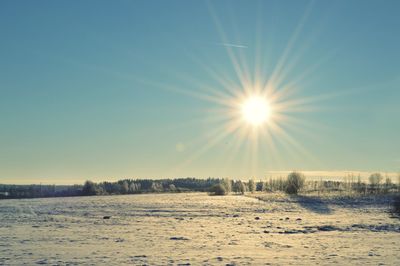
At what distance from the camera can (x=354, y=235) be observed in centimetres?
2992

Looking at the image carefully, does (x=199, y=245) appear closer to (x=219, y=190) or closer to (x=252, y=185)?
(x=219, y=190)

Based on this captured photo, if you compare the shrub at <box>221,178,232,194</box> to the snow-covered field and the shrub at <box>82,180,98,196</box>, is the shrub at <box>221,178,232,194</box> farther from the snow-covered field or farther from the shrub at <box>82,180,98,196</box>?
the snow-covered field

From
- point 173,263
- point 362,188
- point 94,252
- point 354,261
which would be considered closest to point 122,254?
point 94,252

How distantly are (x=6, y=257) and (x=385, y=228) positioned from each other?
2712 centimetres

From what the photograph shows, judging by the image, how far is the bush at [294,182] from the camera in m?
136

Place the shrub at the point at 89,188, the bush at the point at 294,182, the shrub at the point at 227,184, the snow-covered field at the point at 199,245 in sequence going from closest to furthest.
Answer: the snow-covered field at the point at 199,245 → the bush at the point at 294,182 → the shrub at the point at 89,188 → the shrub at the point at 227,184

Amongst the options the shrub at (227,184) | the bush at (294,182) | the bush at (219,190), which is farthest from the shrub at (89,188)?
the bush at (294,182)

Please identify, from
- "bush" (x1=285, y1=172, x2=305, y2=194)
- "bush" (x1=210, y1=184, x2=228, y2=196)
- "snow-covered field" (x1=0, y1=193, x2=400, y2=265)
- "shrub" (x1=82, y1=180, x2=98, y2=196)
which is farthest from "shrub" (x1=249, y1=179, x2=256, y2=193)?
"snow-covered field" (x1=0, y1=193, x2=400, y2=265)

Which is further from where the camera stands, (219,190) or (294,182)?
(219,190)

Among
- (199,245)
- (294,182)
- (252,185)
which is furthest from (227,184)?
(199,245)

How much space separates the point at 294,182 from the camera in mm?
137625

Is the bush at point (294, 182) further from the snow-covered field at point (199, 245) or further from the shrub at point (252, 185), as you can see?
the snow-covered field at point (199, 245)

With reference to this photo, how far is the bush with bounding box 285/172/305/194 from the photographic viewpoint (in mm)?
136500

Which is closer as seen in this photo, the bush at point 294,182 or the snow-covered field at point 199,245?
the snow-covered field at point 199,245
